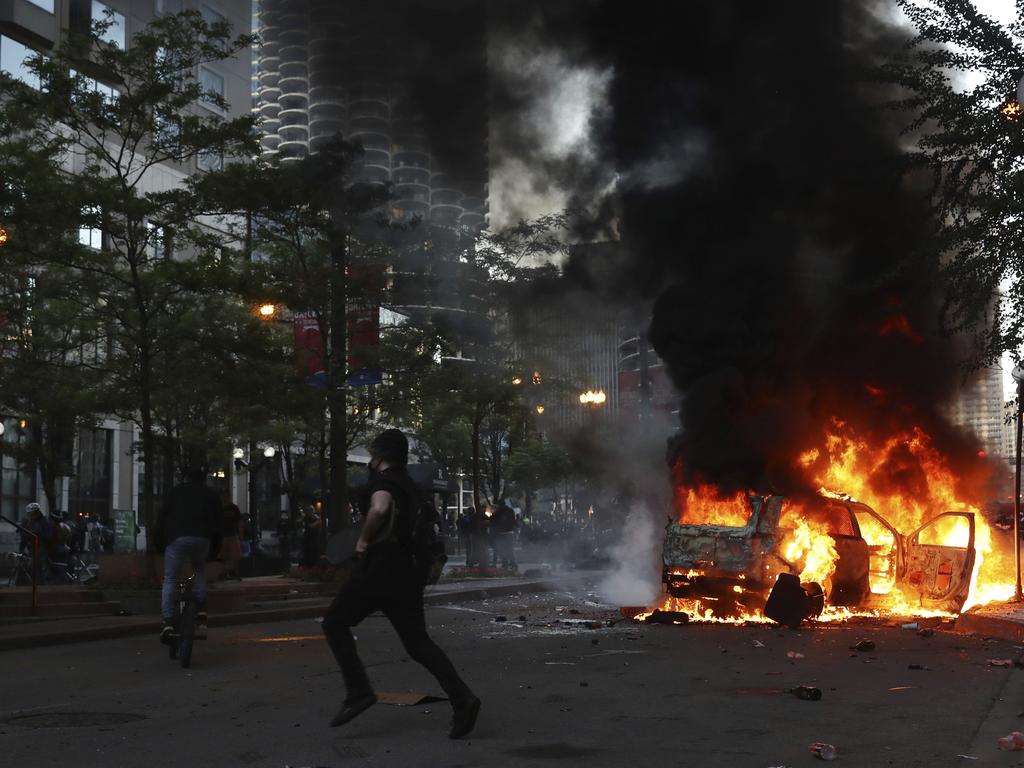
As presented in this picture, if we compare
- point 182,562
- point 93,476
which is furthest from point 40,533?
point 93,476

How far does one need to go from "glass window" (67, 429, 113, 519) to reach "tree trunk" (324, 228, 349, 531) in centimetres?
1880

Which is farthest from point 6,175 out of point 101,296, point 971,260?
point 971,260

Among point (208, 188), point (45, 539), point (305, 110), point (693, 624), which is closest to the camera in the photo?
point (693, 624)

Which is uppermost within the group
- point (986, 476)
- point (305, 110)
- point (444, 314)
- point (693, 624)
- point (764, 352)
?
point (305, 110)

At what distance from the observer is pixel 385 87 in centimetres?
1905

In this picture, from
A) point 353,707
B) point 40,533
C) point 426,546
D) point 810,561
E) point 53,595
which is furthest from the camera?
point 40,533

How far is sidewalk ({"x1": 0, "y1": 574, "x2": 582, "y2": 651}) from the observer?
13.4 metres

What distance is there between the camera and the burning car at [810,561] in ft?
49.2

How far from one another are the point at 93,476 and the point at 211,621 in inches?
1075

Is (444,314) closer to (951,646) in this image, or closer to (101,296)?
(101,296)

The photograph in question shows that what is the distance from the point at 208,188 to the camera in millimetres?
18516

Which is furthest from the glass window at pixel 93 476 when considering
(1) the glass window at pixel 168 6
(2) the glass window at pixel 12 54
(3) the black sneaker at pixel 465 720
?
(3) the black sneaker at pixel 465 720

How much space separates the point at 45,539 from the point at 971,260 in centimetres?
1537

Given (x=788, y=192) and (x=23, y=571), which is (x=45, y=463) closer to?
(x=23, y=571)
